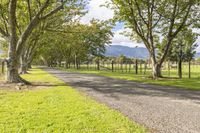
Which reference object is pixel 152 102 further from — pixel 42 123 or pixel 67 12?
pixel 67 12

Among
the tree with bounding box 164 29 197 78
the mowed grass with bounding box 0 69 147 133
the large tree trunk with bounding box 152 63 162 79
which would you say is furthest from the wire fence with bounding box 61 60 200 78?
the mowed grass with bounding box 0 69 147 133

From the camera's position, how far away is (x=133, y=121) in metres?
7.27

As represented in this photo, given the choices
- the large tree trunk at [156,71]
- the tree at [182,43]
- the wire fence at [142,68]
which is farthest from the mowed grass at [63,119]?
the wire fence at [142,68]

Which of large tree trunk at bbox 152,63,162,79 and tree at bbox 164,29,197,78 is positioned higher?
tree at bbox 164,29,197,78

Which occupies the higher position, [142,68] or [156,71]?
[156,71]

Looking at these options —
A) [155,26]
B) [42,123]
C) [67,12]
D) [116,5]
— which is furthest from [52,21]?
[42,123]

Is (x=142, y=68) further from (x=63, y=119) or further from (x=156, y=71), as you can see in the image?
(x=63, y=119)

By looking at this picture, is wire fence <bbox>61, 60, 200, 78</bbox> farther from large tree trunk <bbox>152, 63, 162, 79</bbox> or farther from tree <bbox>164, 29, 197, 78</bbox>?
large tree trunk <bbox>152, 63, 162, 79</bbox>

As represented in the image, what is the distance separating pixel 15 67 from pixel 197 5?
627 inches

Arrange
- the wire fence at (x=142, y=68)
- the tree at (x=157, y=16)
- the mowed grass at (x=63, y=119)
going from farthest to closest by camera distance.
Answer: the wire fence at (x=142, y=68), the tree at (x=157, y=16), the mowed grass at (x=63, y=119)

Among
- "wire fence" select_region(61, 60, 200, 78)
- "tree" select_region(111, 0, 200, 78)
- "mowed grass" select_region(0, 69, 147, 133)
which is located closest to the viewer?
"mowed grass" select_region(0, 69, 147, 133)

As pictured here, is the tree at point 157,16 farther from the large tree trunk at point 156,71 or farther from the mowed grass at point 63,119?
the mowed grass at point 63,119

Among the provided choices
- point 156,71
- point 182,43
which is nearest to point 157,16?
point 156,71

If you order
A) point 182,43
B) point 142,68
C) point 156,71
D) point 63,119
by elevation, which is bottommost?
point 63,119
